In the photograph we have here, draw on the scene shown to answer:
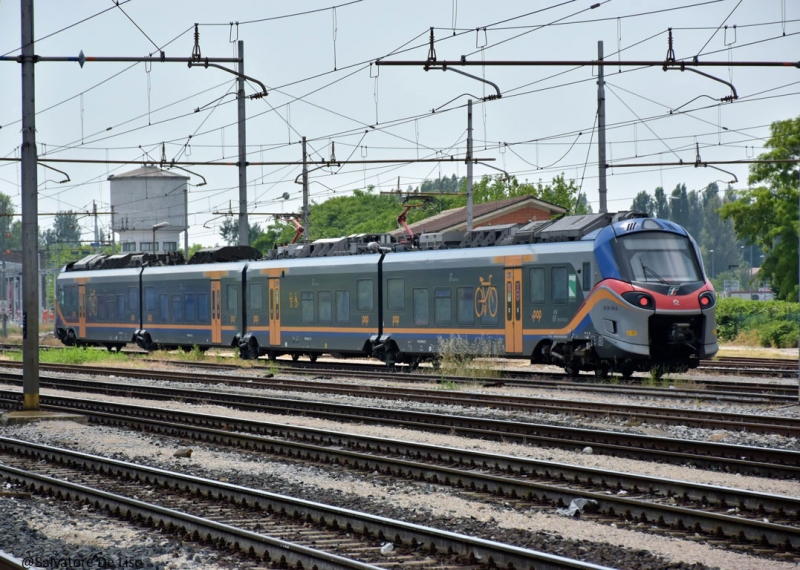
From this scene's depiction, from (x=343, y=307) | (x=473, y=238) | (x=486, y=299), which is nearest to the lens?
(x=486, y=299)

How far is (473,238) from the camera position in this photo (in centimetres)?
2444

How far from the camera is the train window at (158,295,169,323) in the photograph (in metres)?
35.1

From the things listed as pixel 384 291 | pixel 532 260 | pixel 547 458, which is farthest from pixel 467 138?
pixel 547 458

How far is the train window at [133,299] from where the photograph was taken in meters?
36.8

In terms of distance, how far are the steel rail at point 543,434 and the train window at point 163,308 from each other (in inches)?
607

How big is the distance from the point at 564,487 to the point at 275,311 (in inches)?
786

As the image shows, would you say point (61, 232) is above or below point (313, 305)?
above

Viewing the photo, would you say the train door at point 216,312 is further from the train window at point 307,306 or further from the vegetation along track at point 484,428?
the vegetation along track at point 484,428

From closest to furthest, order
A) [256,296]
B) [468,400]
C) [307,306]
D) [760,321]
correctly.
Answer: [468,400]
[307,306]
[256,296]
[760,321]

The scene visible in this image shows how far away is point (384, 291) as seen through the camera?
26.0 metres

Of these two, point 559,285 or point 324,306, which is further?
point 324,306

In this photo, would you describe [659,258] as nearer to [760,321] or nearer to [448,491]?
[448,491]

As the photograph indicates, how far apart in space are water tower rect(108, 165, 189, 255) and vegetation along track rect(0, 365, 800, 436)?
54.8 meters

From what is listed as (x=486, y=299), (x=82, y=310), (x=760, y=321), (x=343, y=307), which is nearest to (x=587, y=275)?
(x=486, y=299)
